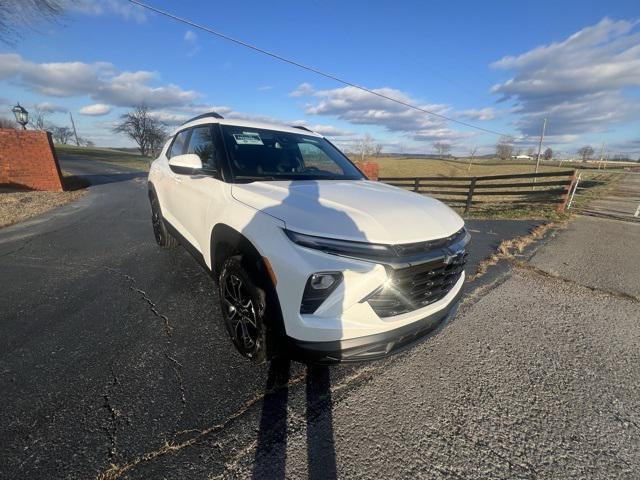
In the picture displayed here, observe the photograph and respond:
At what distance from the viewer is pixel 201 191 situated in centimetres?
285

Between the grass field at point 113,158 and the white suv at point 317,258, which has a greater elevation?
the grass field at point 113,158

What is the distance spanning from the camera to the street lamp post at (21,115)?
11.9m

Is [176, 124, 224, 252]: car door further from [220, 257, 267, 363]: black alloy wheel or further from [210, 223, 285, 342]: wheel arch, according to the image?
[220, 257, 267, 363]: black alloy wheel

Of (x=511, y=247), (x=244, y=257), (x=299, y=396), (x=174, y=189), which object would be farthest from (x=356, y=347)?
(x=511, y=247)

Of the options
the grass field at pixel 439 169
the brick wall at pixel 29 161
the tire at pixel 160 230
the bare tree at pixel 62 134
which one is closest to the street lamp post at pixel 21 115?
the brick wall at pixel 29 161

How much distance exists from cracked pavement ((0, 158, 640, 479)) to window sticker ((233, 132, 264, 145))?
173cm

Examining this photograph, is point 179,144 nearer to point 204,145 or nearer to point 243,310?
point 204,145

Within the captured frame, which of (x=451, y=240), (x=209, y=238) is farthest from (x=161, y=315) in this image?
(x=451, y=240)

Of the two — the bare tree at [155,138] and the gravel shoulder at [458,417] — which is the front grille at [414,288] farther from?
the bare tree at [155,138]

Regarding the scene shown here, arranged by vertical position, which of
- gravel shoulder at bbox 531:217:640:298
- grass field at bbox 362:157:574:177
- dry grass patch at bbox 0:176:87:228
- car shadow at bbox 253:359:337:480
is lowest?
grass field at bbox 362:157:574:177

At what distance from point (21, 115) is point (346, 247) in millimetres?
16974

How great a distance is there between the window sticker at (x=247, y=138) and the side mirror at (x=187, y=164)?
1.52 ft

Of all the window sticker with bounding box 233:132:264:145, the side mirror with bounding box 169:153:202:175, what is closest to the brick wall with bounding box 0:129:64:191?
the side mirror with bounding box 169:153:202:175

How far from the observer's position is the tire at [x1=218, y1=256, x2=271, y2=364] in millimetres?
1985
